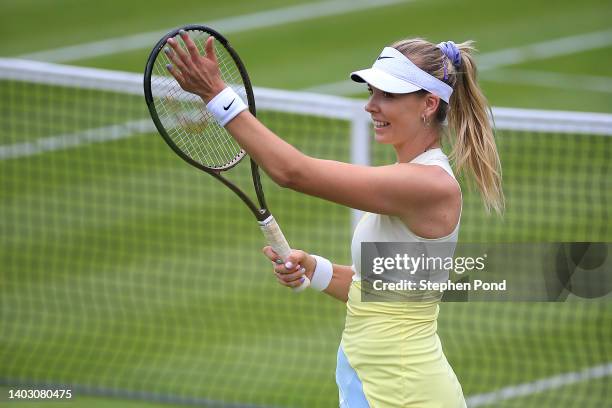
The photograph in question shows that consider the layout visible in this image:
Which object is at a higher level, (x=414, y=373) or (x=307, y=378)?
(x=414, y=373)

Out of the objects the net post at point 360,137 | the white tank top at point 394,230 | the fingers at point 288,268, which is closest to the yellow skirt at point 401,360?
the white tank top at point 394,230

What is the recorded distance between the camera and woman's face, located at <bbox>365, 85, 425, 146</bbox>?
409 centimetres

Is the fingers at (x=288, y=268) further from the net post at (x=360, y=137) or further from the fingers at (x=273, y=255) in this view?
the net post at (x=360, y=137)

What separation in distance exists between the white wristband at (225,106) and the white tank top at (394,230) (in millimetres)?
759

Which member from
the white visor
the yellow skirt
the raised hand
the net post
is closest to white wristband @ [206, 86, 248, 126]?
the raised hand

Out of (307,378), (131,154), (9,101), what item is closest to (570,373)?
(307,378)

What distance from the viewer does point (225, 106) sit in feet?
12.0

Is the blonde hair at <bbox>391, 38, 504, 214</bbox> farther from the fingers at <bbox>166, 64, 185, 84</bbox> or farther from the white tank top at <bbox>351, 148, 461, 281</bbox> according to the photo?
the fingers at <bbox>166, 64, 185, 84</bbox>

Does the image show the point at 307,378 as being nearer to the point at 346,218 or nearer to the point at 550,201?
the point at 346,218

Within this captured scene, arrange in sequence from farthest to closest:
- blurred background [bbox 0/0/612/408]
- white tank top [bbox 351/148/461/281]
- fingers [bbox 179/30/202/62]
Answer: blurred background [bbox 0/0/612/408], white tank top [bbox 351/148/461/281], fingers [bbox 179/30/202/62]

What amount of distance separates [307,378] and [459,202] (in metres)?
3.86

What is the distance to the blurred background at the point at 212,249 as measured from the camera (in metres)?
7.49

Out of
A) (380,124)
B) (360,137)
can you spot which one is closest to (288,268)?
(380,124)

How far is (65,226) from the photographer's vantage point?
9.80 meters
